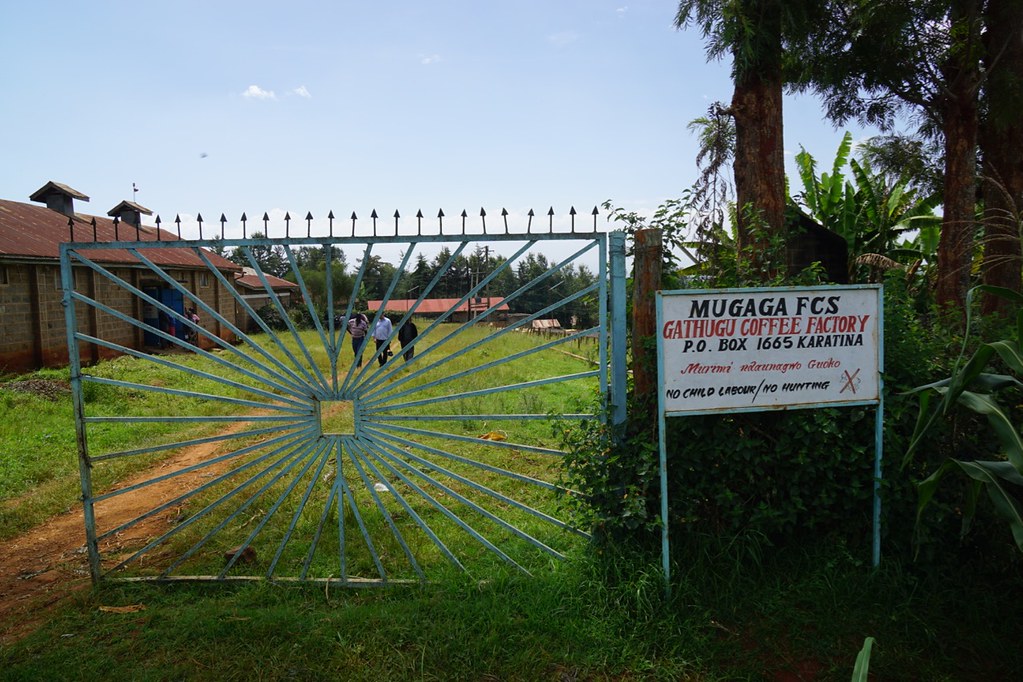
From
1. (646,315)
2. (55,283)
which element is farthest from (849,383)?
(55,283)

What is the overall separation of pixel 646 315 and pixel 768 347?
2.32 feet

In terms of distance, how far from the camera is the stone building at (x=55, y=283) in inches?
498

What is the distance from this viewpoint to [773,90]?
564cm

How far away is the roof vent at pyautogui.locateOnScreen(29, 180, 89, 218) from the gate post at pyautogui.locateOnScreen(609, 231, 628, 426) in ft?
64.4

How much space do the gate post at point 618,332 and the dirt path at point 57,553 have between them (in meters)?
3.59

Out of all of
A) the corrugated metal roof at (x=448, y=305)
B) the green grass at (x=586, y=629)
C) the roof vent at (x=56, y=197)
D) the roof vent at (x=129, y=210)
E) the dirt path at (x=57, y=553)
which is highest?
the roof vent at (x=56, y=197)

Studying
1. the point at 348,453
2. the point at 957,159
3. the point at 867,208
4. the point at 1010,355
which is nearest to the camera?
the point at 1010,355

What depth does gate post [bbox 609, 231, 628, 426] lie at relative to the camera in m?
3.59

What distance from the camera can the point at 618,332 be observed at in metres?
3.66

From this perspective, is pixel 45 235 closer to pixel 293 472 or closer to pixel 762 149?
pixel 293 472

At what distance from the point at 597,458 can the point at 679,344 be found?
0.85 m

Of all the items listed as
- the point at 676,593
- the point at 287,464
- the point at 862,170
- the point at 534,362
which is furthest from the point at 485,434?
the point at 862,170

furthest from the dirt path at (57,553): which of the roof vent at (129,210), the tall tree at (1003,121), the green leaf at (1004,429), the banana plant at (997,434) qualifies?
the tall tree at (1003,121)

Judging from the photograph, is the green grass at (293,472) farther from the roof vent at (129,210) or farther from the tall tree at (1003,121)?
the tall tree at (1003,121)
